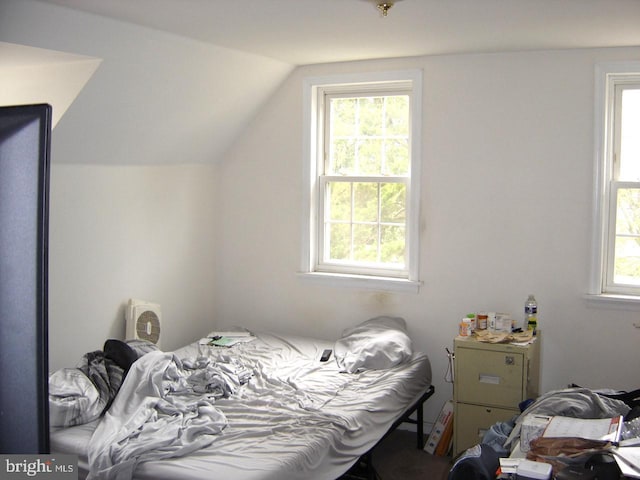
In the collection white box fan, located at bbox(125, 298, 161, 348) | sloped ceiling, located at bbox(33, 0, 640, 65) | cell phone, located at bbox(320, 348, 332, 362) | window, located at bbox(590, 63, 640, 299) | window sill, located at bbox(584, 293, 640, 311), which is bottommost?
cell phone, located at bbox(320, 348, 332, 362)

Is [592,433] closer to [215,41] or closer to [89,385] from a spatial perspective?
[89,385]

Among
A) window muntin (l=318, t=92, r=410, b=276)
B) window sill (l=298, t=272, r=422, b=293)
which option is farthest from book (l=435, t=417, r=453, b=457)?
window muntin (l=318, t=92, r=410, b=276)

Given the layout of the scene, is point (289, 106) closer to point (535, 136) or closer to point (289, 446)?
point (535, 136)

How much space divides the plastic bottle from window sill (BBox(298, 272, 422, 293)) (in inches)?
28.5

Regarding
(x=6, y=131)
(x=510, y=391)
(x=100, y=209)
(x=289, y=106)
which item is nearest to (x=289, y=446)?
(x=510, y=391)

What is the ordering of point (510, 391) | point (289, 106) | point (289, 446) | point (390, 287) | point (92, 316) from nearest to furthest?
point (289, 446), point (510, 391), point (92, 316), point (390, 287), point (289, 106)

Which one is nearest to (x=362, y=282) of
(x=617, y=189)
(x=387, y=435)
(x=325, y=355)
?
(x=325, y=355)

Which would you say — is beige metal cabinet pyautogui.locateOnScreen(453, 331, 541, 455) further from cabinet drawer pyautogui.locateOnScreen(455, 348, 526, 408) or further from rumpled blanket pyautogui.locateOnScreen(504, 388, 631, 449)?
rumpled blanket pyautogui.locateOnScreen(504, 388, 631, 449)

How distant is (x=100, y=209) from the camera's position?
163 inches

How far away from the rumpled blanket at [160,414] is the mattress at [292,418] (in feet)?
0.18

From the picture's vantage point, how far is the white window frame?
4461 millimetres

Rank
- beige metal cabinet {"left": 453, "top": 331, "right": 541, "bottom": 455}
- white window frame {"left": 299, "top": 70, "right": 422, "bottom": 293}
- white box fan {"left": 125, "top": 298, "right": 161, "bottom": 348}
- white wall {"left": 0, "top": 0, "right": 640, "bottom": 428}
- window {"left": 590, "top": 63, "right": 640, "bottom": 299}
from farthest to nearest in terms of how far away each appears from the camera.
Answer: white window frame {"left": 299, "top": 70, "right": 422, "bottom": 293} < white box fan {"left": 125, "top": 298, "right": 161, "bottom": 348} < window {"left": 590, "top": 63, "right": 640, "bottom": 299} < white wall {"left": 0, "top": 0, "right": 640, "bottom": 428} < beige metal cabinet {"left": 453, "top": 331, "right": 541, "bottom": 455}

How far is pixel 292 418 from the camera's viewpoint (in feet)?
10.5

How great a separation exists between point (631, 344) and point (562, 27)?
75.2 inches
